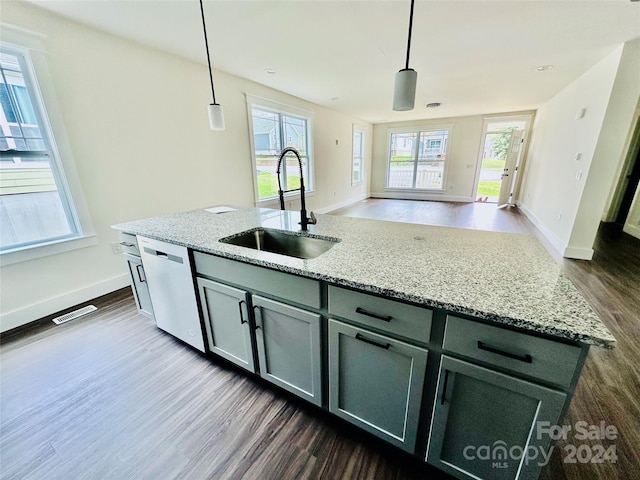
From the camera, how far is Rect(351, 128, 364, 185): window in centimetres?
762

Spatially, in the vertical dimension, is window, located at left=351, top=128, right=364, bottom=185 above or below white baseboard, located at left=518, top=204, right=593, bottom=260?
above

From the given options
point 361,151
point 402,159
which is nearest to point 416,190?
point 402,159

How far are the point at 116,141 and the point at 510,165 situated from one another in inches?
332

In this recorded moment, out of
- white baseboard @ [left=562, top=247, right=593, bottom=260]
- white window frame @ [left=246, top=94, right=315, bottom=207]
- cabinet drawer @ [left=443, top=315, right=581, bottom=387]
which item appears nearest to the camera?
cabinet drawer @ [left=443, top=315, right=581, bottom=387]

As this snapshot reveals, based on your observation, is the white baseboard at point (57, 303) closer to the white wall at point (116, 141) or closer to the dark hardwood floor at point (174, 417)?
the white wall at point (116, 141)

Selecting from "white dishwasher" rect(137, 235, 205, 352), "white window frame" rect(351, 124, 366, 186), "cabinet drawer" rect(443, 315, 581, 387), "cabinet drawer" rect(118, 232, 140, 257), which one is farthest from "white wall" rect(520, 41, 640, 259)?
"cabinet drawer" rect(118, 232, 140, 257)

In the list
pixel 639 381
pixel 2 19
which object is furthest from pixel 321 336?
pixel 2 19

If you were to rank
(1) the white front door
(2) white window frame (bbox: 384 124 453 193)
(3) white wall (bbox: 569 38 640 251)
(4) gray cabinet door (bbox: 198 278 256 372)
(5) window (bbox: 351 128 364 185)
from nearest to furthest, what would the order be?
(4) gray cabinet door (bbox: 198 278 256 372), (3) white wall (bbox: 569 38 640 251), (1) the white front door, (2) white window frame (bbox: 384 124 453 193), (5) window (bbox: 351 128 364 185)

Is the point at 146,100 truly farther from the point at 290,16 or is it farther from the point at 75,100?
the point at 290,16

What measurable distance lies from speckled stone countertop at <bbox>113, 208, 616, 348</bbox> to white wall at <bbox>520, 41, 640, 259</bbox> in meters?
2.84

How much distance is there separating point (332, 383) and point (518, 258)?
1.07m

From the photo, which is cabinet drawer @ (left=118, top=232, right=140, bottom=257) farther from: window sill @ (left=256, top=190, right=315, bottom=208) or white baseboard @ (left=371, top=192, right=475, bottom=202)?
white baseboard @ (left=371, top=192, right=475, bottom=202)

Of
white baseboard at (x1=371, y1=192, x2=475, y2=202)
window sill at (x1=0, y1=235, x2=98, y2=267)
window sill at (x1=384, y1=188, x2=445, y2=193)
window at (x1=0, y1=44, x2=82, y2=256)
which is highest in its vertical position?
window at (x1=0, y1=44, x2=82, y2=256)

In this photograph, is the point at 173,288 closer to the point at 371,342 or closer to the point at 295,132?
the point at 371,342
